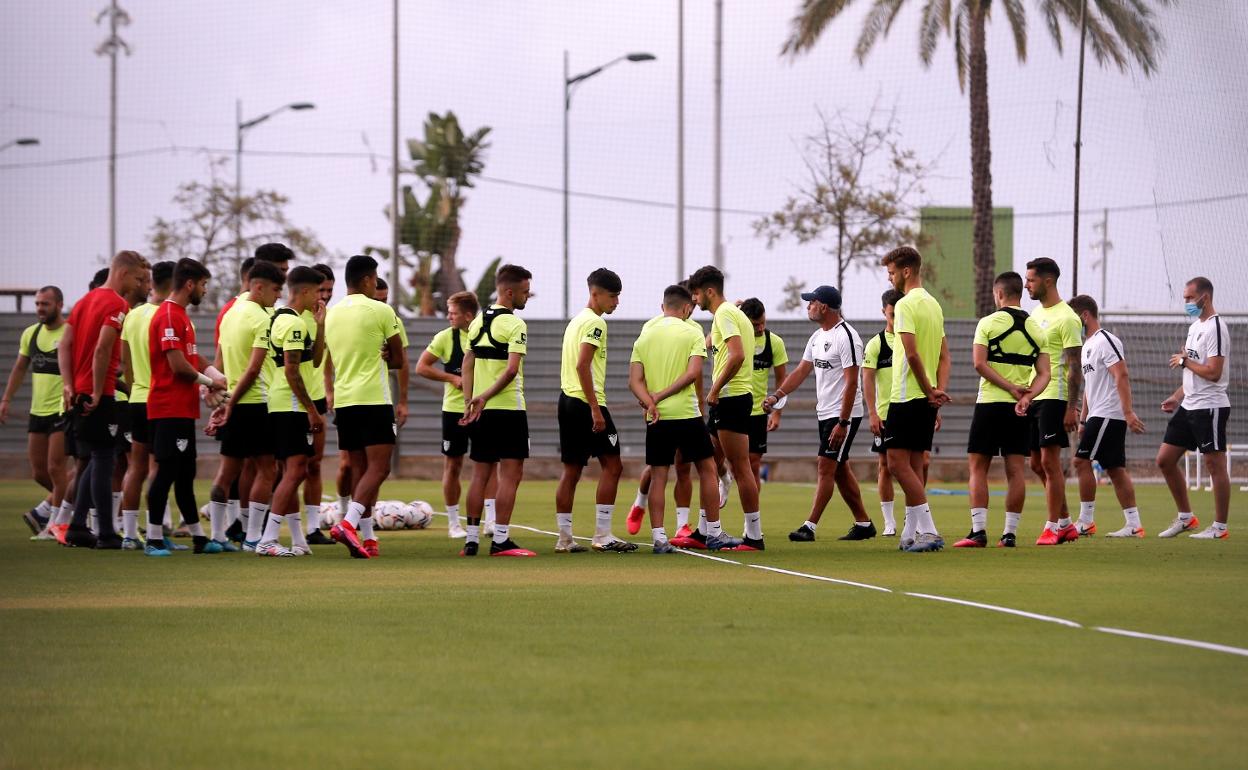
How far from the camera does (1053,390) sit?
510 inches

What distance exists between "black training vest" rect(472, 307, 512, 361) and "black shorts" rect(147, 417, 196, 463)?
234 cm

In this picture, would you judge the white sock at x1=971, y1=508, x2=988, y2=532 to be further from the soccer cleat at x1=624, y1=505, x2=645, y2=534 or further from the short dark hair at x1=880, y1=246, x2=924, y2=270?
the soccer cleat at x1=624, y1=505, x2=645, y2=534

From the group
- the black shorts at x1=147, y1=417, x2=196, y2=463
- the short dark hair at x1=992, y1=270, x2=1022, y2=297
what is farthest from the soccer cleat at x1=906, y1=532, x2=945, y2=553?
the black shorts at x1=147, y1=417, x2=196, y2=463

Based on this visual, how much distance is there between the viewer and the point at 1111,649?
6.46 metres

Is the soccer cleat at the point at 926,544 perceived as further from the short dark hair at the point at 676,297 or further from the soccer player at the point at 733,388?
the short dark hair at the point at 676,297

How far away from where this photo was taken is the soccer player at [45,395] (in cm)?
1438

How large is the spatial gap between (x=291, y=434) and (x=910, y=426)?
15.5 feet

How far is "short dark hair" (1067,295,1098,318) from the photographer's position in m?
14.0

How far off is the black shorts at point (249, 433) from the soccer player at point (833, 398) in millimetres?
4543

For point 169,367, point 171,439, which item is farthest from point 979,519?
point 169,367

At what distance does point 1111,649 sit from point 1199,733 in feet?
5.63

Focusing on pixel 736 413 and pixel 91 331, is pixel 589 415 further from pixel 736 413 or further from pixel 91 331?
pixel 91 331

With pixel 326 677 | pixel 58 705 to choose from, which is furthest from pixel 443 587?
pixel 58 705

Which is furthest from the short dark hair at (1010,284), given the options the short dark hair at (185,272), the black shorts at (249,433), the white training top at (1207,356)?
the short dark hair at (185,272)
